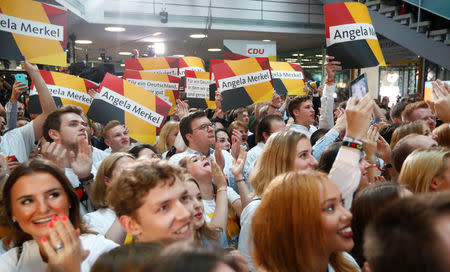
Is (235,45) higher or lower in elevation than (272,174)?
higher

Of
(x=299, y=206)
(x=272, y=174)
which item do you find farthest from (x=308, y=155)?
(x=299, y=206)

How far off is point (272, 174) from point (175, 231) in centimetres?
94

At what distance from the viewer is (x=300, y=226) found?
1691 millimetres


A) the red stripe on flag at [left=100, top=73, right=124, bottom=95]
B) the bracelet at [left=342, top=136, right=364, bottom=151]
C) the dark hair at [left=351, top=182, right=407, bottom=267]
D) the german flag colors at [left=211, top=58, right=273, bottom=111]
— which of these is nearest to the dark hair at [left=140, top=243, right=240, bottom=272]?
the dark hair at [left=351, top=182, right=407, bottom=267]

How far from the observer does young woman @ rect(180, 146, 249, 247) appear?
9.53 feet

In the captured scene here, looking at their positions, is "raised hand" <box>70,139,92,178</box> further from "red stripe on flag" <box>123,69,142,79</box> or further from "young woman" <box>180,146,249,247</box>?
"red stripe on flag" <box>123,69,142,79</box>

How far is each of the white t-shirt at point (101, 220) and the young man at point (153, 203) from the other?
22.1 inches

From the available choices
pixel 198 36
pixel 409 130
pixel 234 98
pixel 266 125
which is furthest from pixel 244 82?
pixel 198 36

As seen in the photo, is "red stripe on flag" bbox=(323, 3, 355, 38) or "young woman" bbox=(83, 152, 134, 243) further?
"red stripe on flag" bbox=(323, 3, 355, 38)

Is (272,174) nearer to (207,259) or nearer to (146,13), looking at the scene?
(207,259)

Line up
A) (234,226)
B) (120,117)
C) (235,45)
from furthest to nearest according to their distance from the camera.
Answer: (235,45)
(120,117)
(234,226)

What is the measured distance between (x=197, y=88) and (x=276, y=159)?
3991 mm

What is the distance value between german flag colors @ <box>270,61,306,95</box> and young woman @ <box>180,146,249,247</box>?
410 cm

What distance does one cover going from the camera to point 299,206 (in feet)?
5.65
